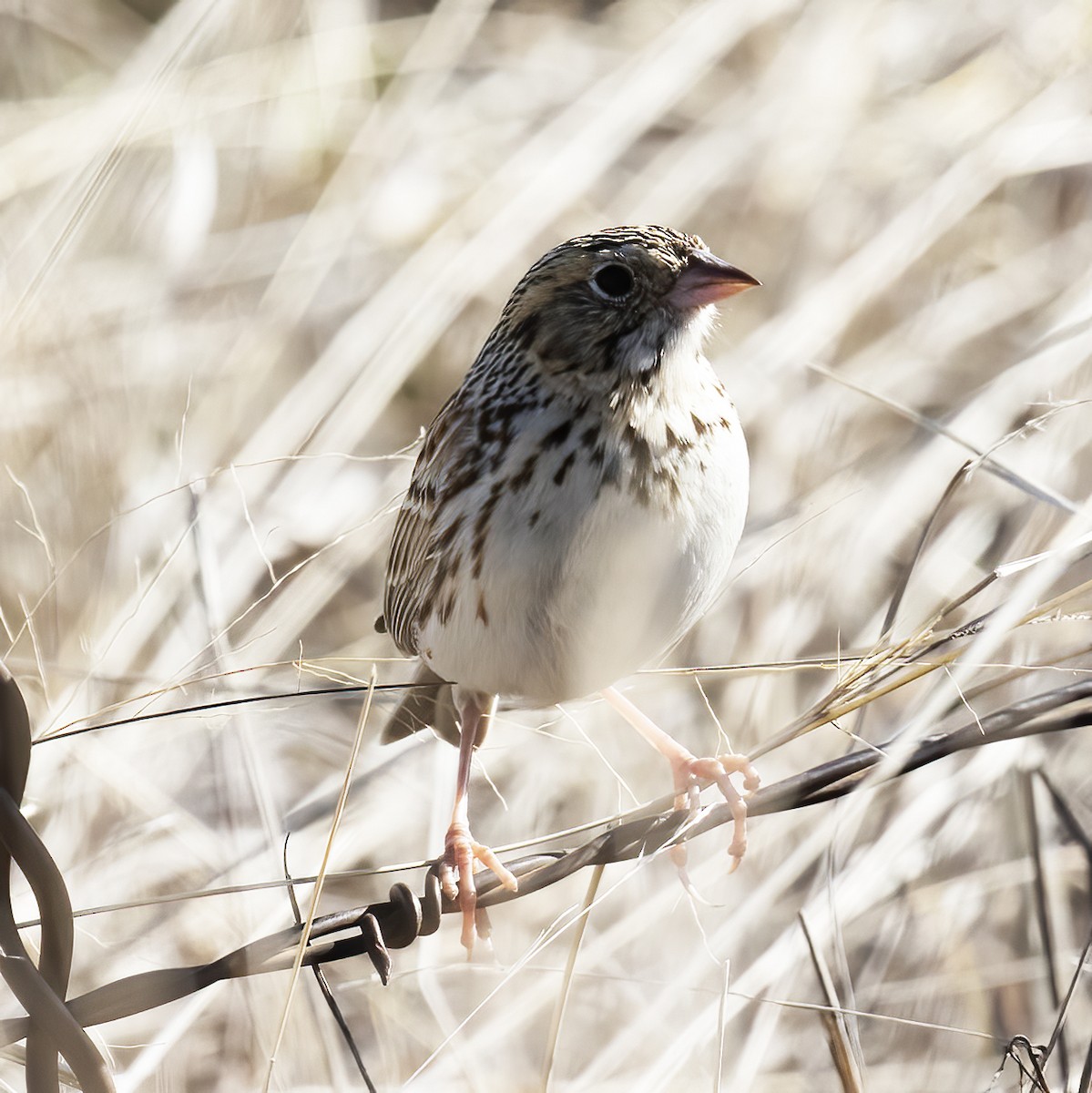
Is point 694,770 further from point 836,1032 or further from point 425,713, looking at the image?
point 836,1032

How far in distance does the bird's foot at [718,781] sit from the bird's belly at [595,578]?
0.23 metres

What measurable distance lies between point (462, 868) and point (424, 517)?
0.59 m

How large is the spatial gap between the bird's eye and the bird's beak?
0.23 feet

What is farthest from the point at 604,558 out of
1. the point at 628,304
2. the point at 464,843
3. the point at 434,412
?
the point at 434,412

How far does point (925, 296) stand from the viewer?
3.95 m

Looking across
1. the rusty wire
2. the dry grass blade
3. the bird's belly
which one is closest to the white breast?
the bird's belly

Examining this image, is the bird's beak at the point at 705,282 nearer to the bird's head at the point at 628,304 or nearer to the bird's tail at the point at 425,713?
the bird's head at the point at 628,304

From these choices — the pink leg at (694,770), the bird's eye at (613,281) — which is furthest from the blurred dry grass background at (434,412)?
the bird's eye at (613,281)

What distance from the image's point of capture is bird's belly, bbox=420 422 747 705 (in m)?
2.03

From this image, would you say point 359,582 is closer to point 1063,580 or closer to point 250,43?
point 250,43

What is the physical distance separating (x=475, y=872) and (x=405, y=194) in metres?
2.37

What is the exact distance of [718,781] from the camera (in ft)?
7.48

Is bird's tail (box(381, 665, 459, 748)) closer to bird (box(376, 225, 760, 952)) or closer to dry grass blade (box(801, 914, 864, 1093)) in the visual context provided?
bird (box(376, 225, 760, 952))

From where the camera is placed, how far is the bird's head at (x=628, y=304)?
2162 mm
